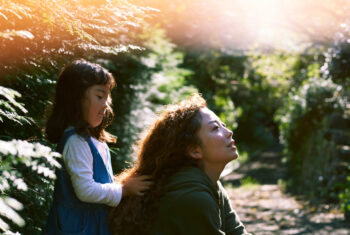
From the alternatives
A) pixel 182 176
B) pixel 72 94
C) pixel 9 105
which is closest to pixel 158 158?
pixel 182 176

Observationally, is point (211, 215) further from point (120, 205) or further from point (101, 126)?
point (101, 126)

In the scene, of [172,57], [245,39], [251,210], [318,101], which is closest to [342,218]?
[251,210]

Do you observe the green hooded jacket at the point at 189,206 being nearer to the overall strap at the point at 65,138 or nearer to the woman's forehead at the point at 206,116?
the woman's forehead at the point at 206,116

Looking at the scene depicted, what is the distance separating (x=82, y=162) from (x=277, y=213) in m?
8.00

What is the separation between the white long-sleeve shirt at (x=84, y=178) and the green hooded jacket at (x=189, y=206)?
0.30m

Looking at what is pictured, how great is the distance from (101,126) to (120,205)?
71 cm

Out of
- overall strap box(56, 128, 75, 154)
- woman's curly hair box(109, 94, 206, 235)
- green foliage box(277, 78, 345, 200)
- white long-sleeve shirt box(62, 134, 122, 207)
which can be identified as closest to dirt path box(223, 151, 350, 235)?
green foliage box(277, 78, 345, 200)

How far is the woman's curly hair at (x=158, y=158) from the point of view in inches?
98.0

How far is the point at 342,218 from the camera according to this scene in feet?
26.9

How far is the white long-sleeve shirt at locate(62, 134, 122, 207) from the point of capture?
99.7 inches

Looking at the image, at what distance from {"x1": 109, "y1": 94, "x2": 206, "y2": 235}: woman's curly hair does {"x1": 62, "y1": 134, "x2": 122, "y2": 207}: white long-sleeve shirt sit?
101mm

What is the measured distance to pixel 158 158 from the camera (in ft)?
8.52

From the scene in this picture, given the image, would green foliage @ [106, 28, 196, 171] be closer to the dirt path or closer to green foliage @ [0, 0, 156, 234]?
green foliage @ [0, 0, 156, 234]

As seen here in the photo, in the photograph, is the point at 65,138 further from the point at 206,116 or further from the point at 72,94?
the point at 206,116
